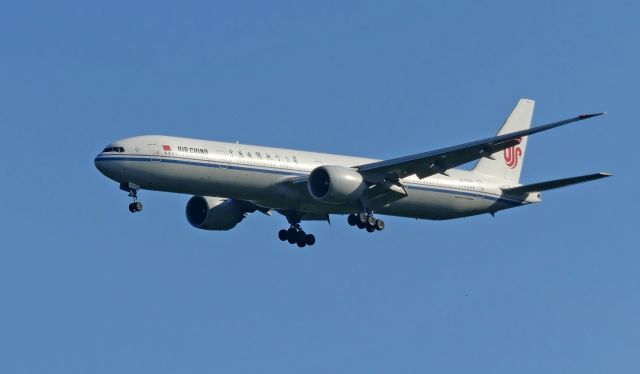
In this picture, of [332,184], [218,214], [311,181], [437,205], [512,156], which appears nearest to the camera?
[332,184]

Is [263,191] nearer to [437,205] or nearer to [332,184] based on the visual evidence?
[332,184]

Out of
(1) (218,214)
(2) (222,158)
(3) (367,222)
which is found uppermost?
(2) (222,158)

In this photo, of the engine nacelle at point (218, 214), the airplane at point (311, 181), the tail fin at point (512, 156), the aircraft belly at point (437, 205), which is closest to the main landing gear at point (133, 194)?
the airplane at point (311, 181)

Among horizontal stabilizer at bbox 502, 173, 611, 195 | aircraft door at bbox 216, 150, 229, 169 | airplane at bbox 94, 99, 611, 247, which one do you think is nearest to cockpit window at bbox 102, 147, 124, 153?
airplane at bbox 94, 99, 611, 247

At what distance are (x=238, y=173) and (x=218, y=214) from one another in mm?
7384

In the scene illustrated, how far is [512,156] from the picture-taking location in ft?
250

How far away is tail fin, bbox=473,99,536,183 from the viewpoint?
74250 mm

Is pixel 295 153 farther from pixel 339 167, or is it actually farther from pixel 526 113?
pixel 526 113

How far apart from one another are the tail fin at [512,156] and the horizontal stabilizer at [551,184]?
212 centimetres

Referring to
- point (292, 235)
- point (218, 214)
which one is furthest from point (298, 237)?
point (218, 214)

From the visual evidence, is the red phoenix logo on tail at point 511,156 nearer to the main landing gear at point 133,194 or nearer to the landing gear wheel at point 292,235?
the landing gear wheel at point 292,235

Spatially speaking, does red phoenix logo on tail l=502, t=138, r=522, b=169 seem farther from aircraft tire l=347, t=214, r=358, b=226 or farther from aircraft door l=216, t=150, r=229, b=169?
aircraft door l=216, t=150, r=229, b=169

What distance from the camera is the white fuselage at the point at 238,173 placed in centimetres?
6181

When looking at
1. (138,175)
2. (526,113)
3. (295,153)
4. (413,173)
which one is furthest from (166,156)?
(526,113)
